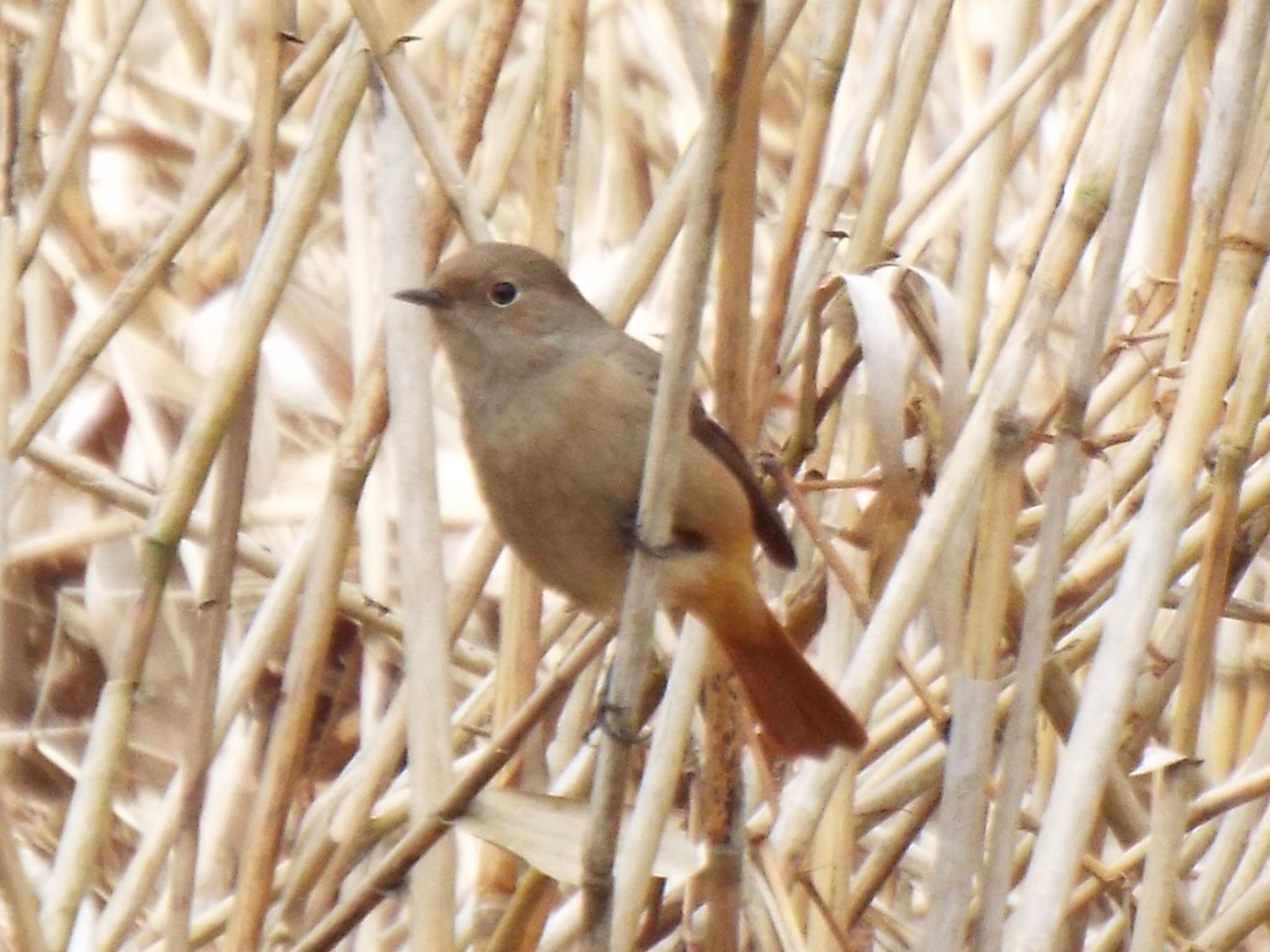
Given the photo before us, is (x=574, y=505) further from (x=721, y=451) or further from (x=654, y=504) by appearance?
(x=654, y=504)

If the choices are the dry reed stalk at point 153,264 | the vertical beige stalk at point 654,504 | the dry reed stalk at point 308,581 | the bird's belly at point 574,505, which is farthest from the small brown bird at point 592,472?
the vertical beige stalk at point 654,504

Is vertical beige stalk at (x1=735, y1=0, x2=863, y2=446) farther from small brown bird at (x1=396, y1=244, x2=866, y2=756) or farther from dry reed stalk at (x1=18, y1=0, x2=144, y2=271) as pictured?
dry reed stalk at (x1=18, y1=0, x2=144, y2=271)

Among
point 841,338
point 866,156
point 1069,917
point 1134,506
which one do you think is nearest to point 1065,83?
point 866,156

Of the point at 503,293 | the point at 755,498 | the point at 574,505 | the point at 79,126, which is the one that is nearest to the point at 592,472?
the point at 574,505

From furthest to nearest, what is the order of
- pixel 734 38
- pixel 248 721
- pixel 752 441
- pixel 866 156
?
pixel 866 156, pixel 248 721, pixel 752 441, pixel 734 38

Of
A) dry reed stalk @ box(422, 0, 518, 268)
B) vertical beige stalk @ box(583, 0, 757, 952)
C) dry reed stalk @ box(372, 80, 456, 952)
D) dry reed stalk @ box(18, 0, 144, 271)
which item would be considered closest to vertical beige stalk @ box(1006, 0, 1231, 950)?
A: vertical beige stalk @ box(583, 0, 757, 952)

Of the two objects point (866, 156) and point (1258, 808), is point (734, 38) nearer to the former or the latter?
point (1258, 808)

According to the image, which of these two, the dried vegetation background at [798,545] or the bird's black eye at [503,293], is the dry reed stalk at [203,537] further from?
the bird's black eye at [503,293]
